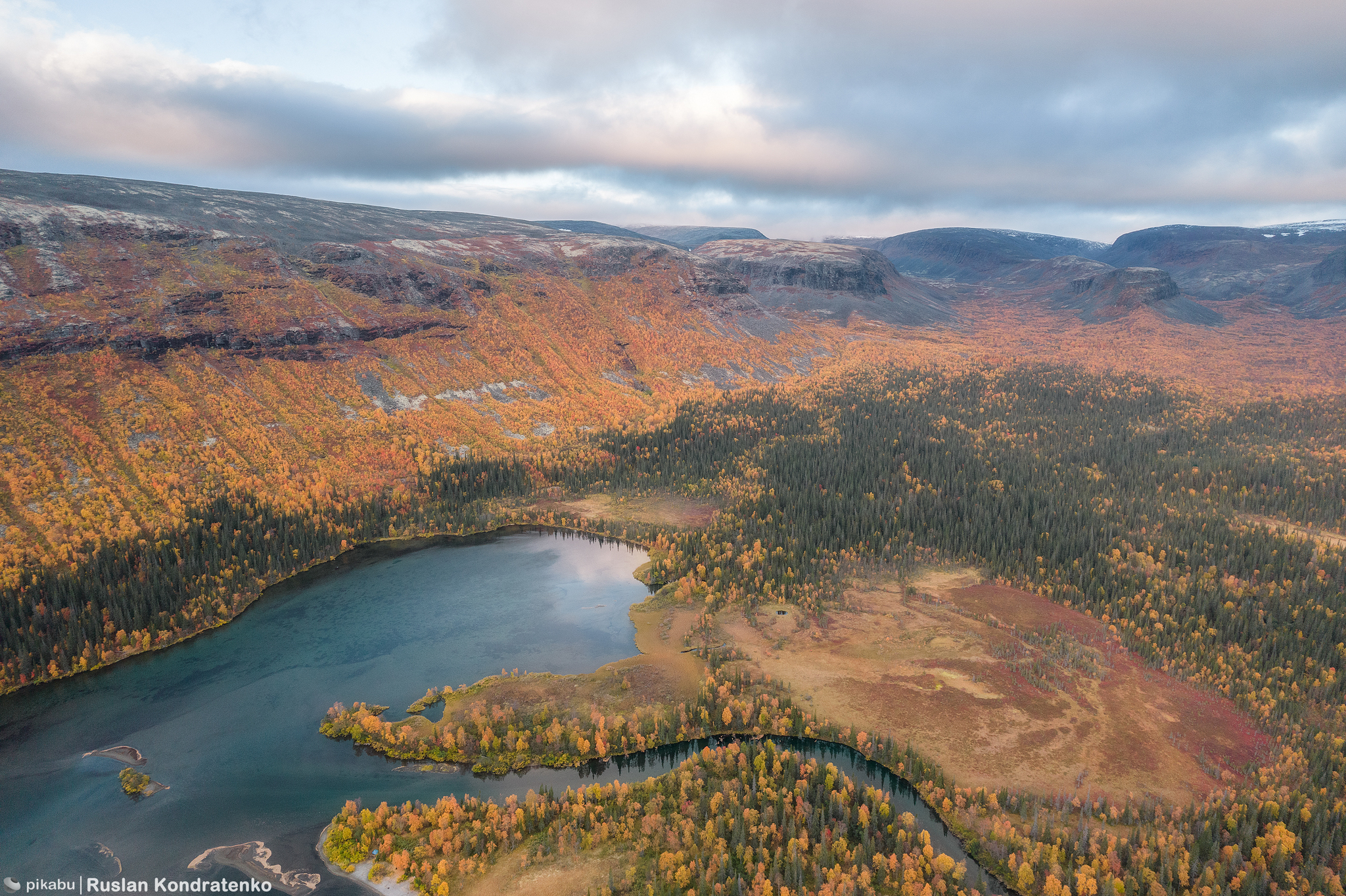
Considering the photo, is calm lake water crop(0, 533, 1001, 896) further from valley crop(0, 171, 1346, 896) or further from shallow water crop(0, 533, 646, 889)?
valley crop(0, 171, 1346, 896)

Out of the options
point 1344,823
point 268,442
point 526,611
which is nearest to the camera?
point 1344,823

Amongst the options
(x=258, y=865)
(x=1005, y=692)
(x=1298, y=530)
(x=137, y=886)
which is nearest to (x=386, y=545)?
(x=258, y=865)

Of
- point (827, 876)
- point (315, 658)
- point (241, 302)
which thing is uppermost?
point (241, 302)

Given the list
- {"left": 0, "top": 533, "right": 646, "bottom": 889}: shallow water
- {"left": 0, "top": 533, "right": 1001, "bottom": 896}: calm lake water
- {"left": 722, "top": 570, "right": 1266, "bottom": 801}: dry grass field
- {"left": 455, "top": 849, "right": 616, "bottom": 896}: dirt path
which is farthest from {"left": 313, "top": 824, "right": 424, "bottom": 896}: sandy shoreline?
{"left": 722, "top": 570, "right": 1266, "bottom": 801}: dry grass field

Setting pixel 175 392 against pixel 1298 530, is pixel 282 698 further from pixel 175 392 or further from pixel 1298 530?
pixel 1298 530

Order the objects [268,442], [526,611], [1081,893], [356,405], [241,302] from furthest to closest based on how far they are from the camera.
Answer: [241,302] < [356,405] < [268,442] < [526,611] < [1081,893]

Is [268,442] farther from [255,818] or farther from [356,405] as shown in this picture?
[255,818]

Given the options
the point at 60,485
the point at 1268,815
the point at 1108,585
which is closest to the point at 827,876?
the point at 1268,815
